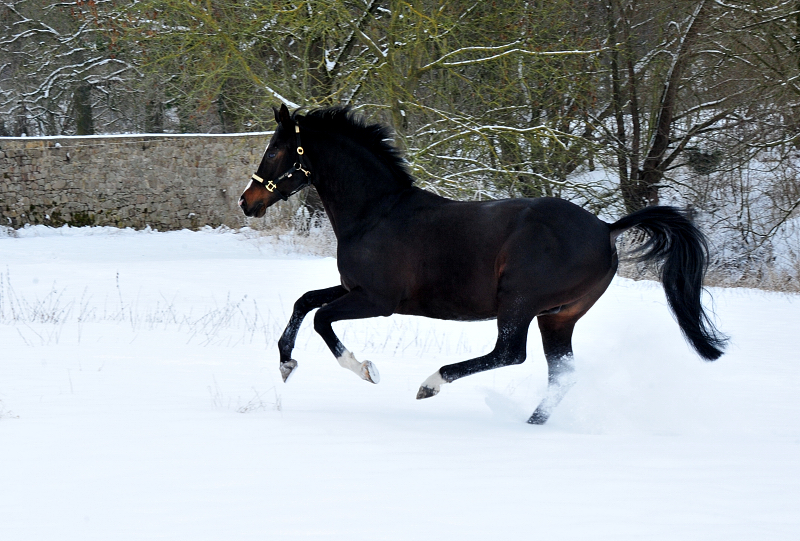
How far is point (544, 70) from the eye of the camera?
1542 cm

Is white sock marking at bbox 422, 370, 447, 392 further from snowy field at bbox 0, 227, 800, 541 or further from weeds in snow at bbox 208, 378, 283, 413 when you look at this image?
weeds in snow at bbox 208, 378, 283, 413

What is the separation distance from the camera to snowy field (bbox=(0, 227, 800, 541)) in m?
2.83

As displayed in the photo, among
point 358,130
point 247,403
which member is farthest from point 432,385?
point 358,130

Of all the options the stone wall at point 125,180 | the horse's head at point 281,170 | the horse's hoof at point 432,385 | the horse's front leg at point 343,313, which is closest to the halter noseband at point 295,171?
the horse's head at point 281,170

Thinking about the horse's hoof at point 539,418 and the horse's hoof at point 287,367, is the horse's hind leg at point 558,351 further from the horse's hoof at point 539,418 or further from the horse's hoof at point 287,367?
the horse's hoof at point 287,367

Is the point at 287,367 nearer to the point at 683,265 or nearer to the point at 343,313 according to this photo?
the point at 343,313

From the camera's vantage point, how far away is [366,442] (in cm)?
395

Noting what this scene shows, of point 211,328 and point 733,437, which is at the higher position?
point 733,437

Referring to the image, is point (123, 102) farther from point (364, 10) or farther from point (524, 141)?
point (524, 141)

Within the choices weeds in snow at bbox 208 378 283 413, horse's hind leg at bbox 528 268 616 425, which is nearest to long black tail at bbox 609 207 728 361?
horse's hind leg at bbox 528 268 616 425

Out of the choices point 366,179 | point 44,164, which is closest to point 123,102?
point 44,164

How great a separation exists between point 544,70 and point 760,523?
44.3ft

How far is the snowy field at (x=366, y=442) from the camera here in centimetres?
283

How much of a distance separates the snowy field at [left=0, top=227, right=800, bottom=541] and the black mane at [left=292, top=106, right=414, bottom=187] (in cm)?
164
